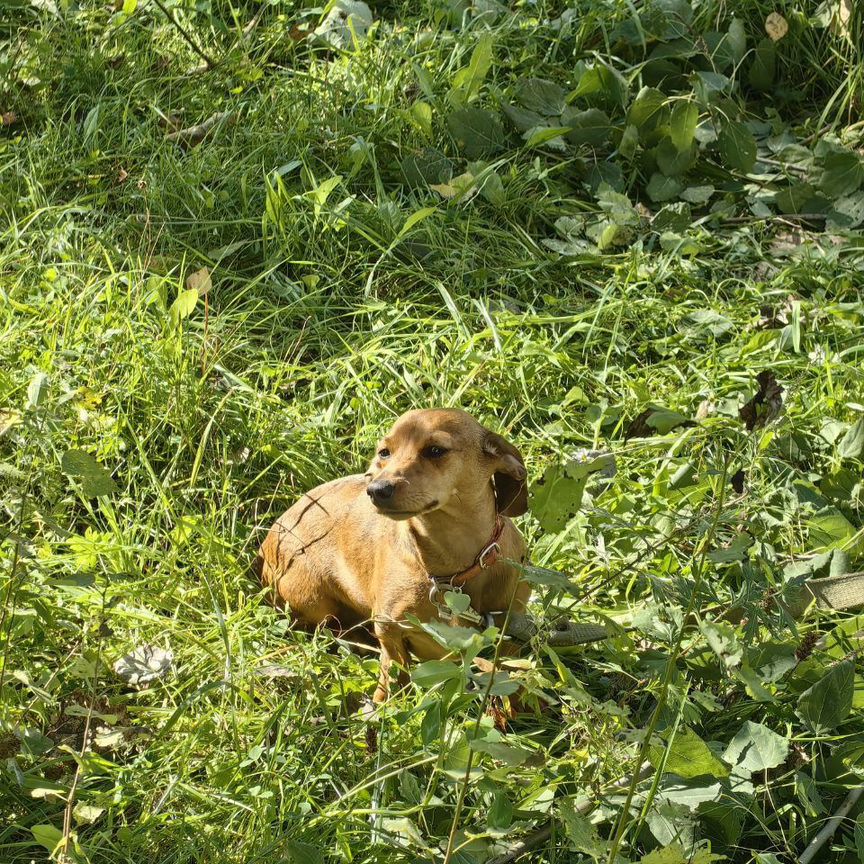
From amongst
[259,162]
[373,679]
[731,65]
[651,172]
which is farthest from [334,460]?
[731,65]

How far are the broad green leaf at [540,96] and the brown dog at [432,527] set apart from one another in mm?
2127

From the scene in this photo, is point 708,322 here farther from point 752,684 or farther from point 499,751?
point 499,751

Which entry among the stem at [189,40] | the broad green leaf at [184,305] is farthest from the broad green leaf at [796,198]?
the stem at [189,40]

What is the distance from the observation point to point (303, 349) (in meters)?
3.86

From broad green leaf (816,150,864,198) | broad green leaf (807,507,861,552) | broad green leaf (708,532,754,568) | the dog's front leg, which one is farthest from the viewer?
broad green leaf (816,150,864,198)

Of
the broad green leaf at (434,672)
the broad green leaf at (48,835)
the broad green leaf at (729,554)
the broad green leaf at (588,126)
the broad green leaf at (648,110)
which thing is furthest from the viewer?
the broad green leaf at (588,126)

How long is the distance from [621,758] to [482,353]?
5.67 feet

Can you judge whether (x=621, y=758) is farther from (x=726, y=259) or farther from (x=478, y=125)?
(x=478, y=125)

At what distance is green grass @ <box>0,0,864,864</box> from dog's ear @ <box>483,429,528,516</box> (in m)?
0.07

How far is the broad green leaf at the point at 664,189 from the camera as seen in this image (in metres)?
4.38

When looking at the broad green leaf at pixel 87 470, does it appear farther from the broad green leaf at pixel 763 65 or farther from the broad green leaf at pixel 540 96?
the broad green leaf at pixel 763 65

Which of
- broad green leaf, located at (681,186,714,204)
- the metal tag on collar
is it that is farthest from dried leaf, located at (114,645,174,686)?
broad green leaf, located at (681,186,714,204)

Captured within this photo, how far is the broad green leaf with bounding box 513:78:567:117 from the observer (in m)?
4.55

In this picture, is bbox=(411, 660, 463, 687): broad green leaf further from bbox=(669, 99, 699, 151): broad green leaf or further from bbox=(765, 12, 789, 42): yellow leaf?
bbox=(765, 12, 789, 42): yellow leaf
